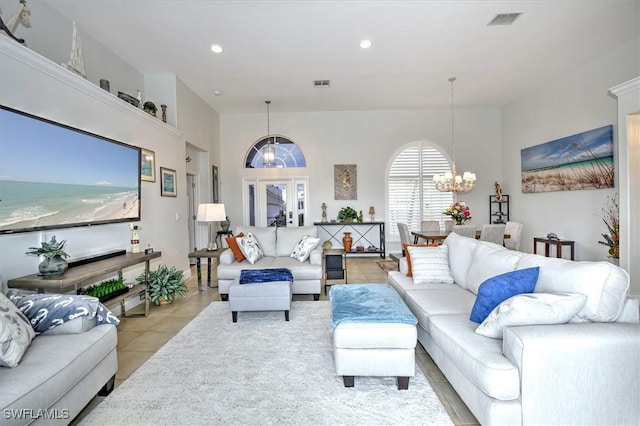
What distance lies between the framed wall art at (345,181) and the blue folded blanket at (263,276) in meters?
4.06

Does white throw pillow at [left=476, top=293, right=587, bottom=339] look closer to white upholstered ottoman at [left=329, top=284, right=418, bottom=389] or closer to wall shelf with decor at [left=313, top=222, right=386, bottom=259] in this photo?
white upholstered ottoman at [left=329, top=284, right=418, bottom=389]

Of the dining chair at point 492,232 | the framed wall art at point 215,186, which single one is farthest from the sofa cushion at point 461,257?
the framed wall art at point 215,186

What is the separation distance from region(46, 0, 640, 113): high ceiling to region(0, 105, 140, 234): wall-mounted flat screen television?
1564 mm

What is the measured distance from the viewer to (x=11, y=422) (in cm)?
133

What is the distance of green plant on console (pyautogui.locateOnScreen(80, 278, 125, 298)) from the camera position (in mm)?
3189

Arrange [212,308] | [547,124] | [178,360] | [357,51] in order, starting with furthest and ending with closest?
[547,124], [357,51], [212,308], [178,360]

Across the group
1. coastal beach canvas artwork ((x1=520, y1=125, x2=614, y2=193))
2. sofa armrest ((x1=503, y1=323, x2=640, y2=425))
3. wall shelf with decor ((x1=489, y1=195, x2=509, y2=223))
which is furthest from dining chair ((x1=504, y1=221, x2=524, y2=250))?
sofa armrest ((x1=503, y1=323, x2=640, y2=425))

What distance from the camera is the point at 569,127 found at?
5.42 metres

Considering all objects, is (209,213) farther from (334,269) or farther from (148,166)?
(334,269)

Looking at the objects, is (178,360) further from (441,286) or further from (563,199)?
(563,199)

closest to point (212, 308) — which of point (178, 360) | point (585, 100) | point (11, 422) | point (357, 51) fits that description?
point (178, 360)

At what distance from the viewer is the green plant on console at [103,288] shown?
319cm

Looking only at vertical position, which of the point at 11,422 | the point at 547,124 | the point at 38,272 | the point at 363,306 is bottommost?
the point at 11,422

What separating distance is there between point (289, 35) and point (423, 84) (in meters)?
2.99
